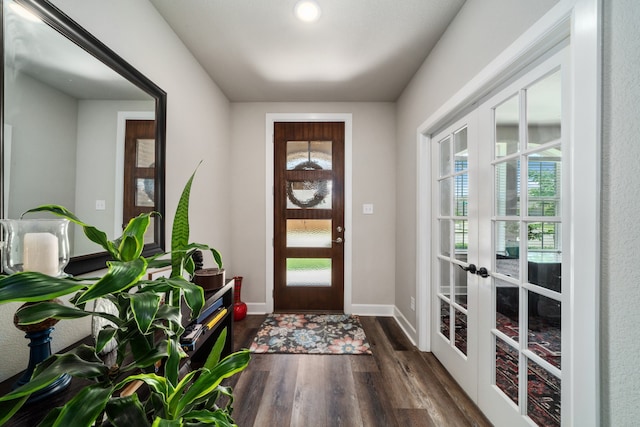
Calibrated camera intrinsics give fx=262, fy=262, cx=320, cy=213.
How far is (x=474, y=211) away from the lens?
1.64 m

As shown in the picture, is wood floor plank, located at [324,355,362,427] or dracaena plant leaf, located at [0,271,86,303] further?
wood floor plank, located at [324,355,362,427]

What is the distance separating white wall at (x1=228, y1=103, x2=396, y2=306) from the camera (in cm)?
307

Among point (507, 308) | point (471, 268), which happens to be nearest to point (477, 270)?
point (471, 268)

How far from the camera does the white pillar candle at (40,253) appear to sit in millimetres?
796

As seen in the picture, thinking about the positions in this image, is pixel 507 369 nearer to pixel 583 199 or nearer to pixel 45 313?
pixel 583 199

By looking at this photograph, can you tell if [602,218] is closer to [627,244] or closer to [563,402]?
[627,244]

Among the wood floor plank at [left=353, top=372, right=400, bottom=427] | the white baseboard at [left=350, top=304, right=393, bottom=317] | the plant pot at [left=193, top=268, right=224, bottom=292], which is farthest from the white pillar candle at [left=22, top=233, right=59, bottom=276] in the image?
the white baseboard at [left=350, top=304, right=393, bottom=317]

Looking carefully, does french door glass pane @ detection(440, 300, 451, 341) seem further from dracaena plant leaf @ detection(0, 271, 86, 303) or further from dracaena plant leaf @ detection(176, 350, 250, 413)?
dracaena plant leaf @ detection(0, 271, 86, 303)

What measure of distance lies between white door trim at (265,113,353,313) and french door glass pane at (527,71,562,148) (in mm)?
1941

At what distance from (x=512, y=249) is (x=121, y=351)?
5.39 ft

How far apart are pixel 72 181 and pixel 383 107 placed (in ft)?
9.46

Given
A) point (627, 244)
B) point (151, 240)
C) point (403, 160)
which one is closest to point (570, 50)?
point (627, 244)

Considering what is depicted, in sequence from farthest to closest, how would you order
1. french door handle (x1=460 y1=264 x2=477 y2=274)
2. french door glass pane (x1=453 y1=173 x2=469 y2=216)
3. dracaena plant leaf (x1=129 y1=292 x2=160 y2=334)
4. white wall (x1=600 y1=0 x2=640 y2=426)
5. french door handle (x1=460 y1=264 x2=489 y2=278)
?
french door glass pane (x1=453 y1=173 x2=469 y2=216) → french door handle (x1=460 y1=264 x2=477 y2=274) → french door handle (x1=460 y1=264 x2=489 y2=278) → white wall (x1=600 y1=0 x2=640 y2=426) → dracaena plant leaf (x1=129 y1=292 x2=160 y2=334)

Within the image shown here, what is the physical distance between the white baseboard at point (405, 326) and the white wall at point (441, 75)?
0.04 metres
